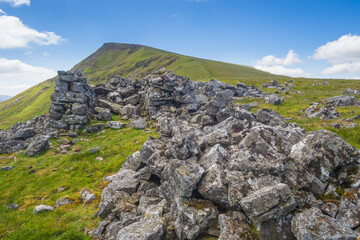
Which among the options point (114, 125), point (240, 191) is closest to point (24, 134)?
point (114, 125)

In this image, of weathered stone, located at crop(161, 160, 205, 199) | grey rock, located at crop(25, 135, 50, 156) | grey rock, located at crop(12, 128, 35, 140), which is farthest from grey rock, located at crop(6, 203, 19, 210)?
grey rock, located at crop(12, 128, 35, 140)

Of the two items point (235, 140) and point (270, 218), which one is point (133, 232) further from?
point (235, 140)

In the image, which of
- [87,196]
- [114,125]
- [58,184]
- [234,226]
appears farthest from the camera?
[114,125]

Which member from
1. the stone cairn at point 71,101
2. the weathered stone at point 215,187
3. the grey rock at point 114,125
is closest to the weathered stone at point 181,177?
the weathered stone at point 215,187

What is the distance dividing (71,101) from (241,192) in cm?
3869

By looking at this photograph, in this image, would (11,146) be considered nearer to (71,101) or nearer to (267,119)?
(71,101)

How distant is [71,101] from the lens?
37.1 metres

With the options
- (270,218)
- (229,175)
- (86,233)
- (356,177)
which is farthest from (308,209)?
(86,233)

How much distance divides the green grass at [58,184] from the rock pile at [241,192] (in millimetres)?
2992

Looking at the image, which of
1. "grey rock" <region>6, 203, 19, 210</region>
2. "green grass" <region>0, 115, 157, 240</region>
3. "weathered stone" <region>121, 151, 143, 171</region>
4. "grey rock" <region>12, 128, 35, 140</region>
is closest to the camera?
"green grass" <region>0, 115, 157, 240</region>

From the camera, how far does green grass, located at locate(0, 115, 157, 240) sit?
41.3 ft

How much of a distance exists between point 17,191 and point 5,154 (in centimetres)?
1351

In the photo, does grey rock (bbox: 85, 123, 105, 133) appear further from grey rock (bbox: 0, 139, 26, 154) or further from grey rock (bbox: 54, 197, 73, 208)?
grey rock (bbox: 54, 197, 73, 208)

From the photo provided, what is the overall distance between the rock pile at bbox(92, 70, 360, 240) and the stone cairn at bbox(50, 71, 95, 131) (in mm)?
25564
